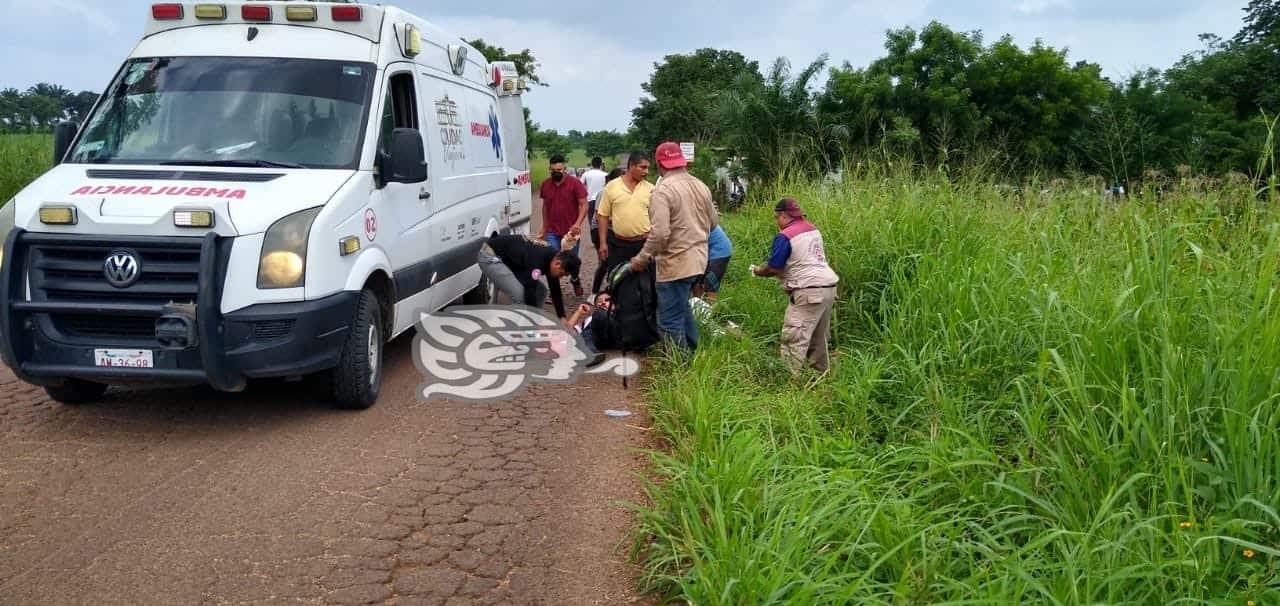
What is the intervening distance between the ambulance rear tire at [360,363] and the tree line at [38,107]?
246 cm

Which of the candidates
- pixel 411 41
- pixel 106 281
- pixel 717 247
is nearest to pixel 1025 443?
pixel 106 281

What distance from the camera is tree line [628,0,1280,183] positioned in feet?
27.9

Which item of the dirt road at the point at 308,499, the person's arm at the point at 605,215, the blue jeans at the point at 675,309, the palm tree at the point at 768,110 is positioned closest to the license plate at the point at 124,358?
the dirt road at the point at 308,499

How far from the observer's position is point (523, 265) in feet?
27.8

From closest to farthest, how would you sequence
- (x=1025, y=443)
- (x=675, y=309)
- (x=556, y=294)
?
1. (x=1025, y=443)
2. (x=675, y=309)
3. (x=556, y=294)

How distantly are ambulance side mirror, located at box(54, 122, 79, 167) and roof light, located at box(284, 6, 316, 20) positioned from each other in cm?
160

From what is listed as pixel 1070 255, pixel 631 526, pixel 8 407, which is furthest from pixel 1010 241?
pixel 8 407

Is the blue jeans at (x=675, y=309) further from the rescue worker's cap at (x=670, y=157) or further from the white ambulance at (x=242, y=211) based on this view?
the white ambulance at (x=242, y=211)

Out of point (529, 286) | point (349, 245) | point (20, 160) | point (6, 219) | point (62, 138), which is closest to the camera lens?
point (6, 219)

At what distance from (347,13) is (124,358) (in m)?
2.84

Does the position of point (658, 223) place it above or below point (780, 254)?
above

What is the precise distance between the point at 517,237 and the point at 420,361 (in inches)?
60.3

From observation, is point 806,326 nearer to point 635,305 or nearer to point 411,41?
point 635,305

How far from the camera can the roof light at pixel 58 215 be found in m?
5.21
